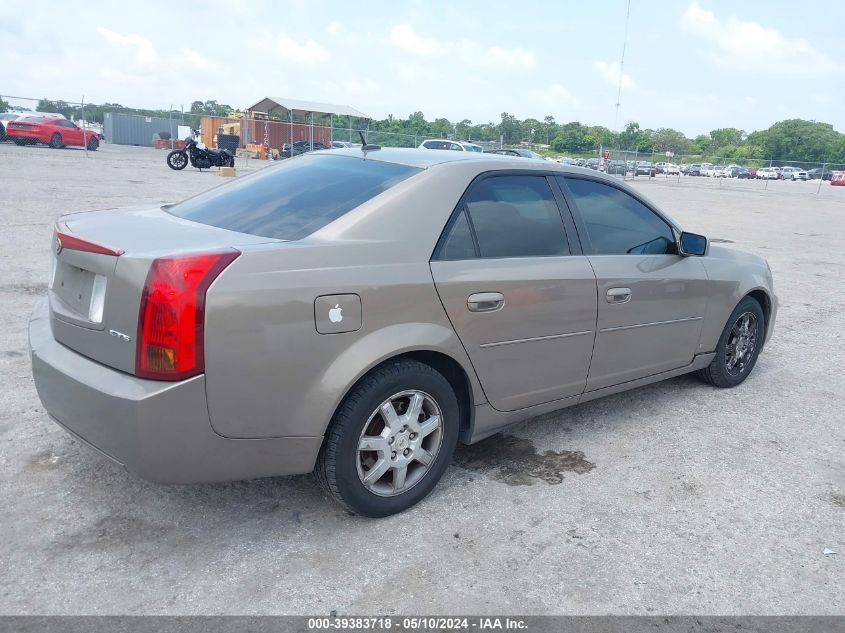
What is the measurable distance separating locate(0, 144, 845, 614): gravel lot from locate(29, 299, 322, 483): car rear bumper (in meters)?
0.39

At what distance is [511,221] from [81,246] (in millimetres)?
1932

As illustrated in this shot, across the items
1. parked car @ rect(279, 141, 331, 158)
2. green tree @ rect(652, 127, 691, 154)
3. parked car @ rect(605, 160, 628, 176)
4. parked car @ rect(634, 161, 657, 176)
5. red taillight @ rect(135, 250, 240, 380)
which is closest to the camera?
red taillight @ rect(135, 250, 240, 380)

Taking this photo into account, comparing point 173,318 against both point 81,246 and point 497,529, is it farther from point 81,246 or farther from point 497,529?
point 497,529

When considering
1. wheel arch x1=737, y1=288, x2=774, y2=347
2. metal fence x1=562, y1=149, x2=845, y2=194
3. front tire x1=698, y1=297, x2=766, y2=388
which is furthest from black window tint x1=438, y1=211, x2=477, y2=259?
metal fence x1=562, y1=149, x2=845, y2=194

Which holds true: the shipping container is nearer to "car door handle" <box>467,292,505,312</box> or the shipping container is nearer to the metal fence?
the metal fence

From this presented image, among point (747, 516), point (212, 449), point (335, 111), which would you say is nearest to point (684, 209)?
point (747, 516)

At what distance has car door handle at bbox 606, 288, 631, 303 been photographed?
12.3 ft

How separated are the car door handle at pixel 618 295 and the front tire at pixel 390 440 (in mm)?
1151

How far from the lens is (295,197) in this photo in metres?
3.28

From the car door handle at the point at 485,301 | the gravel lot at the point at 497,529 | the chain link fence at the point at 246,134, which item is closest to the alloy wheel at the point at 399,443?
the gravel lot at the point at 497,529

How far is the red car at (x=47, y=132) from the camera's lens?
2988 cm

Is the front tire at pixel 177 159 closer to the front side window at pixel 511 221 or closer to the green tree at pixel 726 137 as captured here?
the front side window at pixel 511 221

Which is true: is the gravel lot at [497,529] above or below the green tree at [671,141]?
below

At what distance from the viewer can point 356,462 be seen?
113 inches
